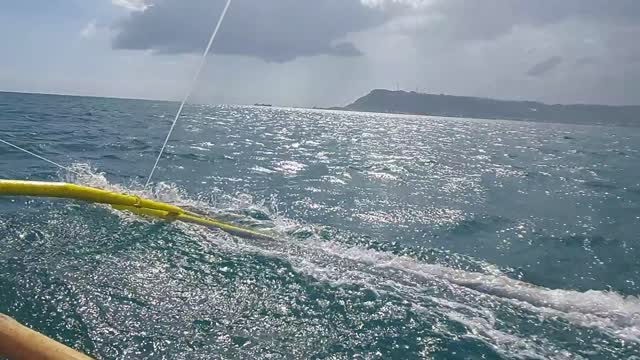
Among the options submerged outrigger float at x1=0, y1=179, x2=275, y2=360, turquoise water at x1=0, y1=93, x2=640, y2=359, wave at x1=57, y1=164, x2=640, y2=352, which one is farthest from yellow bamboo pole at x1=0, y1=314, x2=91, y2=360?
submerged outrigger float at x1=0, y1=179, x2=275, y2=360

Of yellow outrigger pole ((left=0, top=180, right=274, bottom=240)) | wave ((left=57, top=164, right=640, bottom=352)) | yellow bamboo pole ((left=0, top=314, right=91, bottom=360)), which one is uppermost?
yellow bamboo pole ((left=0, top=314, right=91, bottom=360))

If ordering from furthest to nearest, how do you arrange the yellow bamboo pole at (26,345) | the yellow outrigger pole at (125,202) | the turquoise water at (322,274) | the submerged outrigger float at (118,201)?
the yellow outrigger pole at (125,202) → the submerged outrigger float at (118,201) → the turquoise water at (322,274) → the yellow bamboo pole at (26,345)

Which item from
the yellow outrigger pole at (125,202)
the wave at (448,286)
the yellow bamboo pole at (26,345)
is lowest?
the wave at (448,286)

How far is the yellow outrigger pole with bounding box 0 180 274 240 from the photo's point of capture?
8.52 m

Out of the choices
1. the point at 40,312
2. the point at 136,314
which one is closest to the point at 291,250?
the point at 136,314

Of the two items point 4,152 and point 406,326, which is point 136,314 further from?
point 4,152

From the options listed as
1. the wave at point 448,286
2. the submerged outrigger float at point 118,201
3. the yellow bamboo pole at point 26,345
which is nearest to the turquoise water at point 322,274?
the wave at point 448,286

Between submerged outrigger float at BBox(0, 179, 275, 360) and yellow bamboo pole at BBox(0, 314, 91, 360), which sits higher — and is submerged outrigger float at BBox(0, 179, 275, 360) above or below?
below

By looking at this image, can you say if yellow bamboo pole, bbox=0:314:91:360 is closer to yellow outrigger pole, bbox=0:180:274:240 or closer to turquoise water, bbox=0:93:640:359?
turquoise water, bbox=0:93:640:359

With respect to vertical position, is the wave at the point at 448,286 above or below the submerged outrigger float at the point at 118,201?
below

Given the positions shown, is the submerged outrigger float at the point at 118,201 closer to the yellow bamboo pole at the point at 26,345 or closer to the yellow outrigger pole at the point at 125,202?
the yellow outrigger pole at the point at 125,202

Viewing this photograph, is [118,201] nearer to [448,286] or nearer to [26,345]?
[448,286]

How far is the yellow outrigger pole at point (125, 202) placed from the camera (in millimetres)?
8516

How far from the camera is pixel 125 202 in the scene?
9.40m
